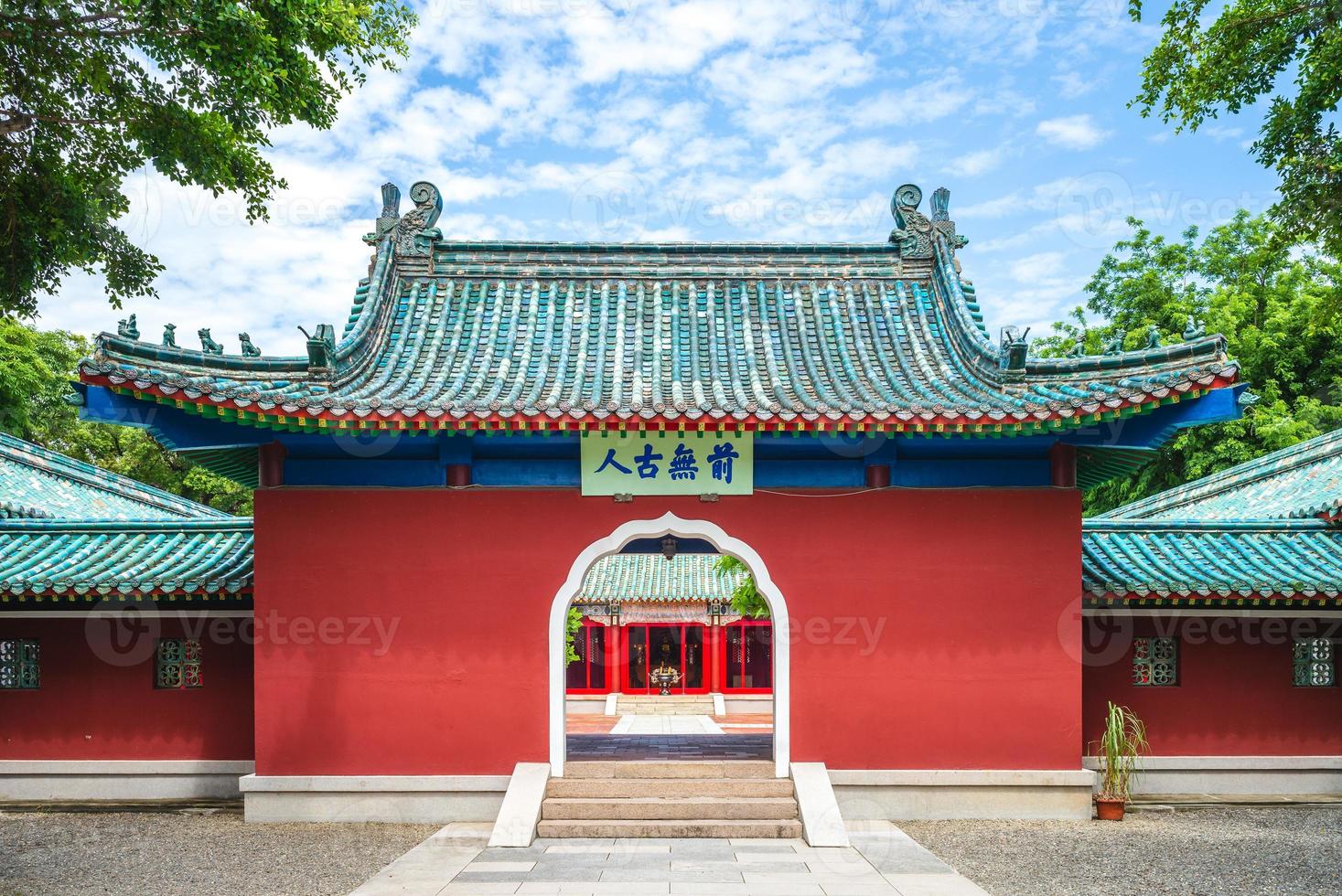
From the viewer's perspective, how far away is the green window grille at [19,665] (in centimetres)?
947

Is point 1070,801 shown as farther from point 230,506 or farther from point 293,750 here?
point 230,506

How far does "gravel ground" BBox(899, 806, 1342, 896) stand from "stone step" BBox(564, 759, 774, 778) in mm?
1372

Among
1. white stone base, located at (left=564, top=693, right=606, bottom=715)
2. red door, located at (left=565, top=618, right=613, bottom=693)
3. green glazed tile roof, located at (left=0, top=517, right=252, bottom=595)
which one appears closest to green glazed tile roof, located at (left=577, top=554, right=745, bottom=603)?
red door, located at (left=565, top=618, right=613, bottom=693)

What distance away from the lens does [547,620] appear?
329 inches

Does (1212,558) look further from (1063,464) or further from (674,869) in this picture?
(674,869)

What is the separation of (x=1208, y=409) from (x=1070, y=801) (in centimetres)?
361

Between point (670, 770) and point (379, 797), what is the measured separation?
2.58 meters

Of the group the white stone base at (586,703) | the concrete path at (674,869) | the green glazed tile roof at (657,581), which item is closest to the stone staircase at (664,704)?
the white stone base at (586,703)

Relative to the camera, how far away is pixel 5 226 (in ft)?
24.4

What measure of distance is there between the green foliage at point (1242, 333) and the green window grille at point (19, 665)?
53.5 ft

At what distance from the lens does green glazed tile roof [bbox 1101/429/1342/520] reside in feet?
39.5

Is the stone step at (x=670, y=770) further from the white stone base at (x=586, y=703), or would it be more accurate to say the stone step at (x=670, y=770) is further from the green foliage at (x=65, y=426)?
the green foliage at (x=65, y=426)

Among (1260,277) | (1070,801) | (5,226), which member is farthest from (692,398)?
(1260,277)

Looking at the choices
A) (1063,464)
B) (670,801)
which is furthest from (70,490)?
(1063,464)
